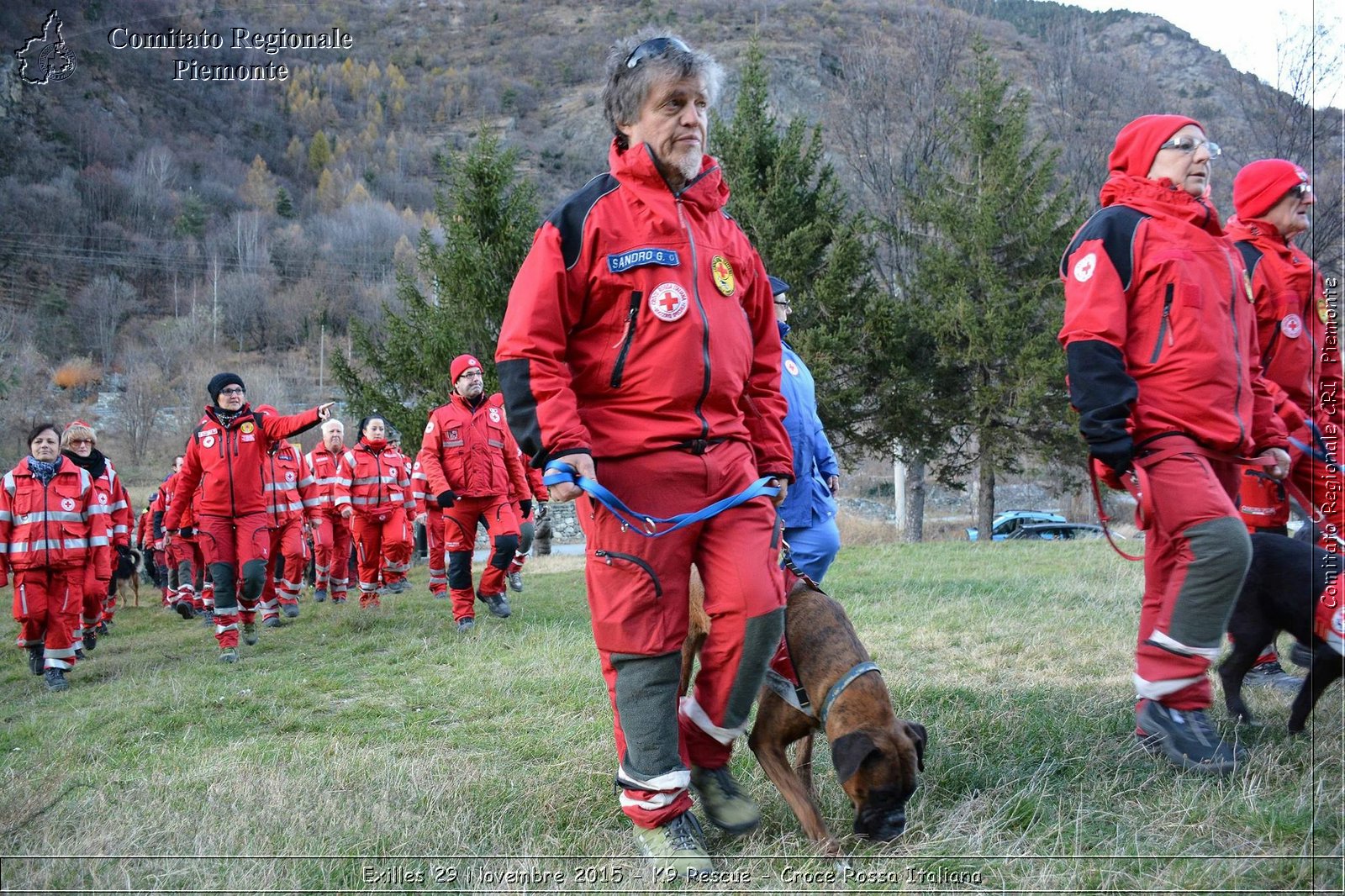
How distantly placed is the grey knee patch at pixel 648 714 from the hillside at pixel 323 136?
2.11 meters

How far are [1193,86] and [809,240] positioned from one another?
21.6 meters

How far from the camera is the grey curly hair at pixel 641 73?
137 inches

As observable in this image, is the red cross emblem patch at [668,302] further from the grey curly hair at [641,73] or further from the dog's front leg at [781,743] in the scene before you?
the dog's front leg at [781,743]

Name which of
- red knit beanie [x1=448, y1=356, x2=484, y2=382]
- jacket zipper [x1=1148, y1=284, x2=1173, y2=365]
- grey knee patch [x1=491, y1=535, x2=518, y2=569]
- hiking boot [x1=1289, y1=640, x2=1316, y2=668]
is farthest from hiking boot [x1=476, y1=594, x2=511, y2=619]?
jacket zipper [x1=1148, y1=284, x2=1173, y2=365]

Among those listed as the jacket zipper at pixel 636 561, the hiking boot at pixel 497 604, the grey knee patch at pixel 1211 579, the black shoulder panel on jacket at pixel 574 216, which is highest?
the black shoulder panel on jacket at pixel 574 216

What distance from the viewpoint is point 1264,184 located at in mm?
5449

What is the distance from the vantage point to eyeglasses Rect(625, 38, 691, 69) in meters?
3.51

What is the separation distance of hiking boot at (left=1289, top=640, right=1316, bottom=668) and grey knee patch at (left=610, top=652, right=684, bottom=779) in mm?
2612

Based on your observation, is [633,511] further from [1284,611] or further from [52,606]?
[52,606]

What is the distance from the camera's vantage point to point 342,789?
13.6ft

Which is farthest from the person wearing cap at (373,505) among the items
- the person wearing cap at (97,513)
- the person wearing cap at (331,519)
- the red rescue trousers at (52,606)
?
the red rescue trousers at (52,606)

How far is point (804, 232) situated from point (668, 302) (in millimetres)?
19540

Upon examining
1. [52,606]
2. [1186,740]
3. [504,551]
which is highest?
[1186,740]

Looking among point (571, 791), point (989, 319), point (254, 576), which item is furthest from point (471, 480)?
point (989, 319)
